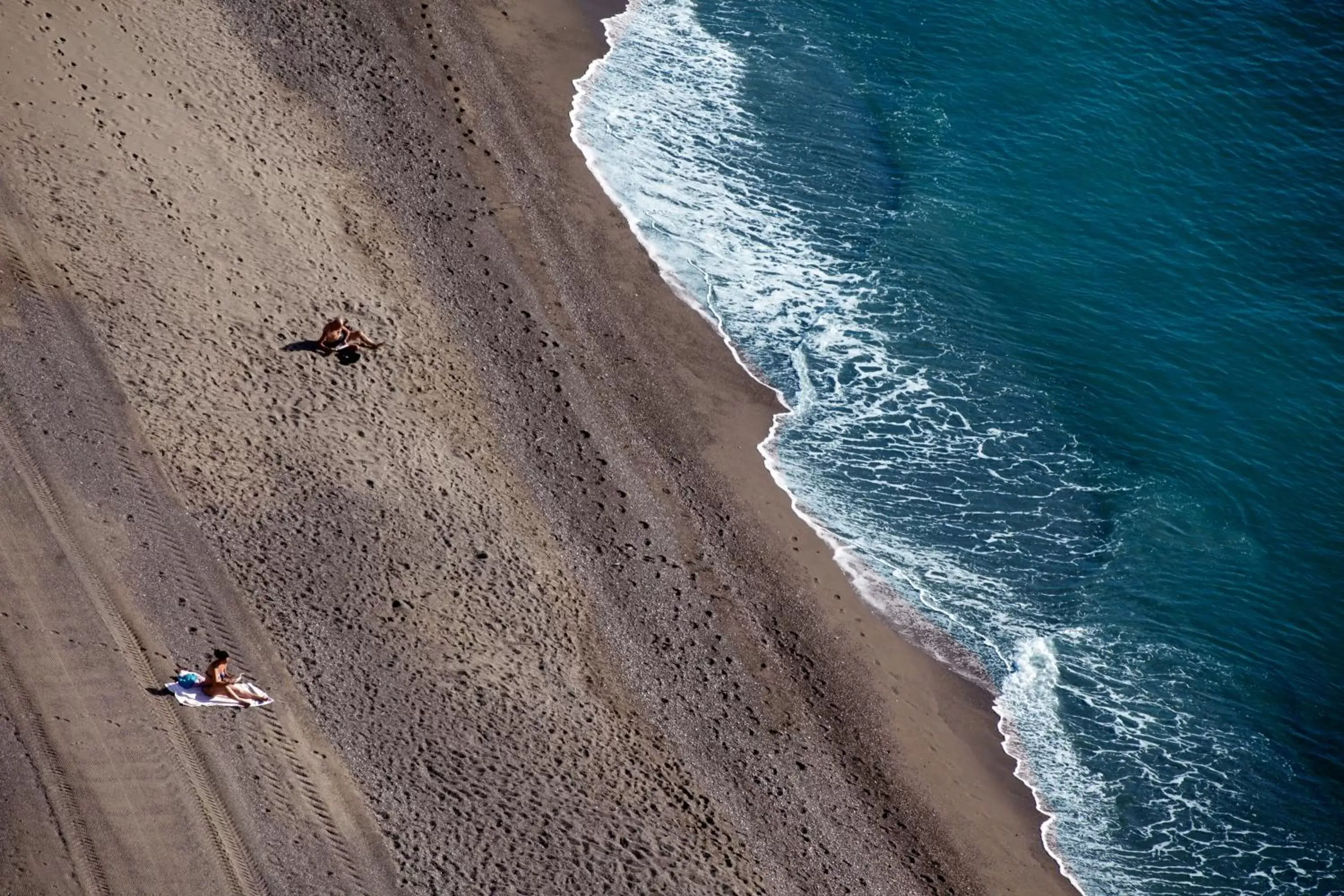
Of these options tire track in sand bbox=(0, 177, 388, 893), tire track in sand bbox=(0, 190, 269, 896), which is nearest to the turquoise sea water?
tire track in sand bbox=(0, 177, 388, 893)

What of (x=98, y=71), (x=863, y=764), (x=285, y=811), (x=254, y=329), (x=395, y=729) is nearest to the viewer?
(x=285, y=811)

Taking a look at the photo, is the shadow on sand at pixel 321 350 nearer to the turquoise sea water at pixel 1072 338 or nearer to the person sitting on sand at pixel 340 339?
the person sitting on sand at pixel 340 339

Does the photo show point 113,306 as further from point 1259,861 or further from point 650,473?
point 1259,861

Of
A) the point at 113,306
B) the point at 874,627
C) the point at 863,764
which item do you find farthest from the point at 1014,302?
the point at 113,306

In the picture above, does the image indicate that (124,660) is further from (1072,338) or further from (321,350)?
(1072,338)

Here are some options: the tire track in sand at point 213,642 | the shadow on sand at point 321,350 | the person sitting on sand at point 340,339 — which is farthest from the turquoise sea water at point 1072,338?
the tire track in sand at point 213,642
